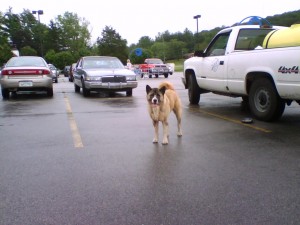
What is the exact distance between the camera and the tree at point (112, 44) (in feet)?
299

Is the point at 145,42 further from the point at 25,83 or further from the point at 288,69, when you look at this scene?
the point at 288,69

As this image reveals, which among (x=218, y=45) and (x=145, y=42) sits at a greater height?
(x=145, y=42)

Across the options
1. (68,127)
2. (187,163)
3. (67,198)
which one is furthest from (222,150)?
(68,127)

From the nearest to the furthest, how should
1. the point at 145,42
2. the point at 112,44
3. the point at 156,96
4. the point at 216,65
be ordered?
the point at 156,96, the point at 216,65, the point at 112,44, the point at 145,42

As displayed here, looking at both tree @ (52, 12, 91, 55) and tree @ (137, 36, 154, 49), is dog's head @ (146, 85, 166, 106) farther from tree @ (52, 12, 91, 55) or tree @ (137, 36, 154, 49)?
tree @ (137, 36, 154, 49)

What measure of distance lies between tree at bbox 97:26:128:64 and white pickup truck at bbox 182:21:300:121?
80.2 metres

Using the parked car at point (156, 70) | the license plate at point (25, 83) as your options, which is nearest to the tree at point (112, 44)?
the parked car at point (156, 70)

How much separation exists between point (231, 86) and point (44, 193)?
5830 mm

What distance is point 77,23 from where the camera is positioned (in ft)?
356

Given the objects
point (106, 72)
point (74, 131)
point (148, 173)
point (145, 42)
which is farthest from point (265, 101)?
point (145, 42)

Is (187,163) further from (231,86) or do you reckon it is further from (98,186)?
(231,86)

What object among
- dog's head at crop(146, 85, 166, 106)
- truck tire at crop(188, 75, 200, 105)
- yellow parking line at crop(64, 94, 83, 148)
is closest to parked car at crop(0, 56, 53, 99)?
yellow parking line at crop(64, 94, 83, 148)

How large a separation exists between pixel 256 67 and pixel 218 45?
224cm

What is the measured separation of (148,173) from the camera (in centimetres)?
462
